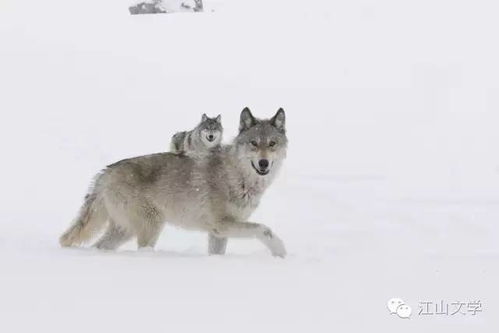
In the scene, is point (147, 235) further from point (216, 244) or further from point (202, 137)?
point (202, 137)

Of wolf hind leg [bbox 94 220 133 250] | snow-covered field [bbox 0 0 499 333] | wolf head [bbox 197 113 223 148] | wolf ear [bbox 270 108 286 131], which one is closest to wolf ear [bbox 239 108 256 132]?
wolf ear [bbox 270 108 286 131]

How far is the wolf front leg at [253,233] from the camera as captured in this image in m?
6.94

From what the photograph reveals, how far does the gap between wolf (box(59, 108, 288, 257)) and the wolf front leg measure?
0.02m

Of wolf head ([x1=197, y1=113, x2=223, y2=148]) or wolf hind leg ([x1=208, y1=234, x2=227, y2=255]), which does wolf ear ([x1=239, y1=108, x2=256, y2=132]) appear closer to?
wolf hind leg ([x1=208, y1=234, x2=227, y2=255])

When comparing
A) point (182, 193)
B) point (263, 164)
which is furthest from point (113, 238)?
point (263, 164)

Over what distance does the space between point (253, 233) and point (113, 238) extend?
1516 mm

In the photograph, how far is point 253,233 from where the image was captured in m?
7.06

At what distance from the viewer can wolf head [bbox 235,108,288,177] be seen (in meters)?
7.41

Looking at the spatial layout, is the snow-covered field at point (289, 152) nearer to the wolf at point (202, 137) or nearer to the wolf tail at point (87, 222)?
the wolf tail at point (87, 222)

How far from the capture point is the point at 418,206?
1127 centimetres

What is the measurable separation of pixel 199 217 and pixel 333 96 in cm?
1715

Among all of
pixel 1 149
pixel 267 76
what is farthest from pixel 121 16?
pixel 1 149

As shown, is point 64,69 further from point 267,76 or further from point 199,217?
point 199,217

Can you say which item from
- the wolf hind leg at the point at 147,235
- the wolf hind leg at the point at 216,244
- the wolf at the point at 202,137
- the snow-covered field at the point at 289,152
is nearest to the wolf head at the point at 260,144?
the wolf hind leg at the point at 216,244
